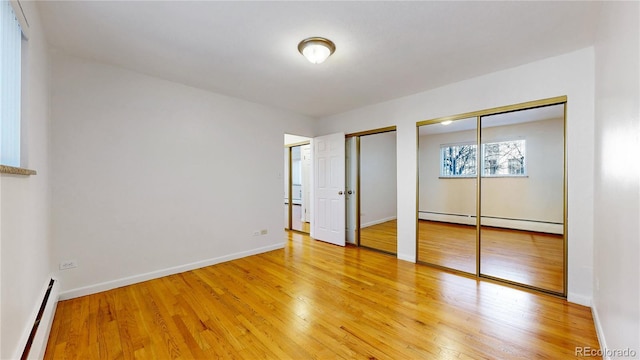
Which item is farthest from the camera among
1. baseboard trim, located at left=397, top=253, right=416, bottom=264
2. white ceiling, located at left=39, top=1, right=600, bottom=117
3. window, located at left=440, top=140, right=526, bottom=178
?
baseboard trim, located at left=397, top=253, right=416, bottom=264

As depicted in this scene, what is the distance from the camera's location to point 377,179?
5.61m

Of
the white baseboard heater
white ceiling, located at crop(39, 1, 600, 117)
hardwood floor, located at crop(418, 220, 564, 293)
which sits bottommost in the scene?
hardwood floor, located at crop(418, 220, 564, 293)

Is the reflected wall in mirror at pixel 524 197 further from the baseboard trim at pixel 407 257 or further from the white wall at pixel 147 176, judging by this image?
the white wall at pixel 147 176

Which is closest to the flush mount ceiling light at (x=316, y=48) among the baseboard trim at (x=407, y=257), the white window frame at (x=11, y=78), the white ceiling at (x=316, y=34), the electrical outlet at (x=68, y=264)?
the white ceiling at (x=316, y=34)

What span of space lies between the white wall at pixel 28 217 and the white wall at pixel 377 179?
15.0ft

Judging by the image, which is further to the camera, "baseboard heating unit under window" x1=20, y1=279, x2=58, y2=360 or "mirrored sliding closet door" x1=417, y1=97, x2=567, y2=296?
"mirrored sliding closet door" x1=417, y1=97, x2=567, y2=296

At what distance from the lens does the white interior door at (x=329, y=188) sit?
4.59 metres

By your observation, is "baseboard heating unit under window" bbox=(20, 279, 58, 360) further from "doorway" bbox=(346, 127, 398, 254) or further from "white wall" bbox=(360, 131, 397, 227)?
"white wall" bbox=(360, 131, 397, 227)

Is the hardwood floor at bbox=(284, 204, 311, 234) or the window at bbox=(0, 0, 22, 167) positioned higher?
the window at bbox=(0, 0, 22, 167)

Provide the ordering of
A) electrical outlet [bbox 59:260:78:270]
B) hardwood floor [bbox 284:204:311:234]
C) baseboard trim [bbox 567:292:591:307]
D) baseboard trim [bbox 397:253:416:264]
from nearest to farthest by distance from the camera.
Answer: baseboard trim [bbox 567:292:591:307] < electrical outlet [bbox 59:260:78:270] < baseboard trim [bbox 397:253:416:264] < hardwood floor [bbox 284:204:311:234]

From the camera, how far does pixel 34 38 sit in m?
1.86

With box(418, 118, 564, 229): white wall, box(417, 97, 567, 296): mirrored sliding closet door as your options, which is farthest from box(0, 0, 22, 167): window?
box(418, 118, 564, 229): white wall

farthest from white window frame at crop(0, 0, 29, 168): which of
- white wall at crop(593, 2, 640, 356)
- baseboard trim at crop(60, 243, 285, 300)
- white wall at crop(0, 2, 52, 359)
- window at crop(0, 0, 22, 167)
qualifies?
white wall at crop(593, 2, 640, 356)

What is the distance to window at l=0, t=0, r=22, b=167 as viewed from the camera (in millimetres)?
1327
